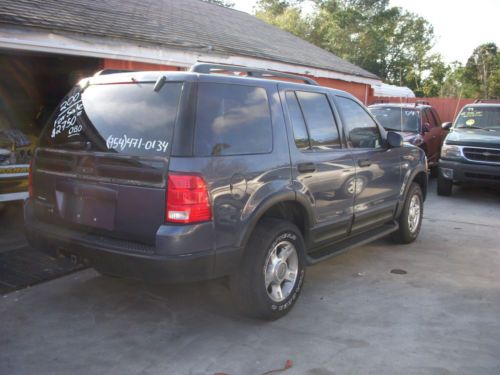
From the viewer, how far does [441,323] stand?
412cm

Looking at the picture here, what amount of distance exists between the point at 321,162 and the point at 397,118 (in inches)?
303

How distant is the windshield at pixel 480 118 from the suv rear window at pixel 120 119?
883 centimetres

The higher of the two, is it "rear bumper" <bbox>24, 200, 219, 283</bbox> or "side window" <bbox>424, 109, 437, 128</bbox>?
"side window" <bbox>424, 109, 437, 128</bbox>

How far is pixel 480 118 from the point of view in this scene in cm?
1073

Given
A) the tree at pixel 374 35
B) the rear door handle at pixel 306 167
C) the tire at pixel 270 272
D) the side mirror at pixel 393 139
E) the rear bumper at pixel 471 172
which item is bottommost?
the tire at pixel 270 272

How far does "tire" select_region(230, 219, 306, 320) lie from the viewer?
382 cm

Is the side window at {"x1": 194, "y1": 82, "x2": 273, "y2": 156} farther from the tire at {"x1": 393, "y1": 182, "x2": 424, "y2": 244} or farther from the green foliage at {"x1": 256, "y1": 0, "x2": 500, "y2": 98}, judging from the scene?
the green foliage at {"x1": 256, "y1": 0, "x2": 500, "y2": 98}

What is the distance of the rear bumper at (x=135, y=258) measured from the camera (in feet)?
11.1

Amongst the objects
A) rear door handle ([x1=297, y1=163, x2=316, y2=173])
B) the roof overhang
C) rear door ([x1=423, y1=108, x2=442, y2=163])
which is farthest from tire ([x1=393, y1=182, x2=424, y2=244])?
rear door ([x1=423, y1=108, x2=442, y2=163])

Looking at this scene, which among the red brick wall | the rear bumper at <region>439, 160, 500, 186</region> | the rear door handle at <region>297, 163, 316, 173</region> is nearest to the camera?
the rear door handle at <region>297, 163, 316, 173</region>

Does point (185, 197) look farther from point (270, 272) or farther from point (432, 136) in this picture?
point (432, 136)

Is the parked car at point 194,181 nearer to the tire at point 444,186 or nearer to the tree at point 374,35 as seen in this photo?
the tire at point 444,186

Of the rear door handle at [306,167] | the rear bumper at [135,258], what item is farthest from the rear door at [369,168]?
the rear bumper at [135,258]

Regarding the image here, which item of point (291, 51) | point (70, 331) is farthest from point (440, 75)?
point (70, 331)
